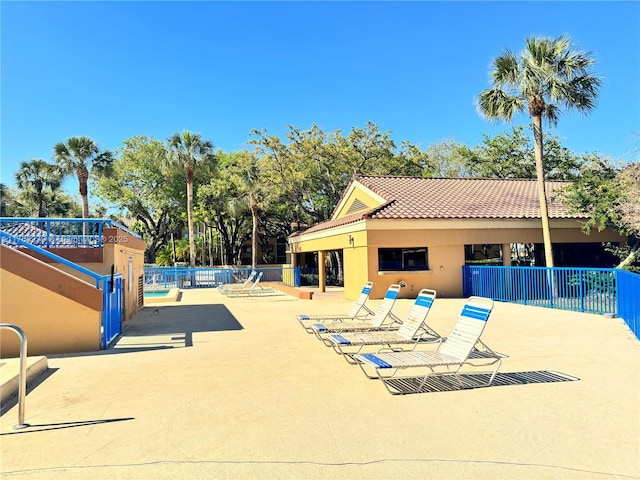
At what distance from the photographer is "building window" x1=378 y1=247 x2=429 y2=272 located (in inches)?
792

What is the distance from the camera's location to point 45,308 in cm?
881

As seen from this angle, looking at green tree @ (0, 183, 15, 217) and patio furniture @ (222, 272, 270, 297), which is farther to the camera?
green tree @ (0, 183, 15, 217)

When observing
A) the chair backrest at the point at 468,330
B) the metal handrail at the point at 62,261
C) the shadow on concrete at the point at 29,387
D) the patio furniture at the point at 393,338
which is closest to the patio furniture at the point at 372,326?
the patio furniture at the point at 393,338

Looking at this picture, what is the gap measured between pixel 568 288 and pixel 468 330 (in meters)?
9.20

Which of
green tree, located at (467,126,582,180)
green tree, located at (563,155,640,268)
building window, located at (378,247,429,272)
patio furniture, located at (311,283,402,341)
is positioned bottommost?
patio furniture, located at (311,283,402,341)

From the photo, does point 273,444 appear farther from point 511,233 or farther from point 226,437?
point 511,233

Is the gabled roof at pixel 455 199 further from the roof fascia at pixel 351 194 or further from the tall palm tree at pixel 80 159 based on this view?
the tall palm tree at pixel 80 159

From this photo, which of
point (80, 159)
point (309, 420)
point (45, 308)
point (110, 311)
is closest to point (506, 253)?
point (110, 311)

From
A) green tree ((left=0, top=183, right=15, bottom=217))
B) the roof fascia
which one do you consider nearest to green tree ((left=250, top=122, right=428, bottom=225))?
the roof fascia

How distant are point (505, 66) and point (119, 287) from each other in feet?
51.0

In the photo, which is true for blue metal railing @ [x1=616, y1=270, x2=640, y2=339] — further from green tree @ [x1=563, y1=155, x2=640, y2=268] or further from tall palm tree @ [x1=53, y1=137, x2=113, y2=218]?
tall palm tree @ [x1=53, y1=137, x2=113, y2=218]

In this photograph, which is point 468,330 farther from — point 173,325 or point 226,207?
point 226,207

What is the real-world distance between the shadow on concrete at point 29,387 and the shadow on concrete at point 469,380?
15.3ft

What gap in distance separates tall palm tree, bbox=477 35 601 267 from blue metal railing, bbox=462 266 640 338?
203cm
